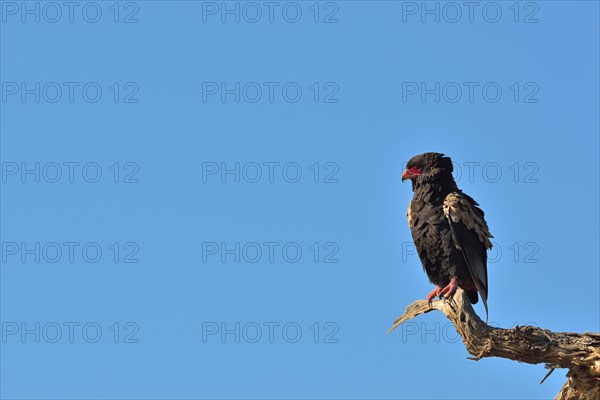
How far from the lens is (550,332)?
10.1 meters

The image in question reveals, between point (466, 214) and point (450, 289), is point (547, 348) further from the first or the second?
point (466, 214)

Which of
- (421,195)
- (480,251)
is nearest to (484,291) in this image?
(480,251)

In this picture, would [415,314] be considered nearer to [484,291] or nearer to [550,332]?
[484,291]

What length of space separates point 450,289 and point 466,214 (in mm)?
944

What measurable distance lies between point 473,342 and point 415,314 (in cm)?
120

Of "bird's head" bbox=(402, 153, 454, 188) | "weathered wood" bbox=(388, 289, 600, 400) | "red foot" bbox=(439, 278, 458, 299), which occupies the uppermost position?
"bird's head" bbox=(402, 153, 454, 188)

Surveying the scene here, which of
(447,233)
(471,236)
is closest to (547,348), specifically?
(471,236)

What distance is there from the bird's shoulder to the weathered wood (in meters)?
1.51

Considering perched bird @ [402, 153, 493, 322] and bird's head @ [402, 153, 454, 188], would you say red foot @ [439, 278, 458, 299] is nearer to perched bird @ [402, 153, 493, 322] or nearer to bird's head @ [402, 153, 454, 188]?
perched bird @ [402, 153, 493, 322]

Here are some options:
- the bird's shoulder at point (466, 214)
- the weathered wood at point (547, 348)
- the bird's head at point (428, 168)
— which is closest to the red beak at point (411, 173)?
the bird's head at point (428, 168)

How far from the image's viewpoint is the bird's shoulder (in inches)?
462

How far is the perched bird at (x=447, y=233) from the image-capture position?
11742 mm

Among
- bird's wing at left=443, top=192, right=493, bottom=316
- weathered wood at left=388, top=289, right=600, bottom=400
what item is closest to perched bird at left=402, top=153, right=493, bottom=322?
bird's wing at left=443, top=192, right=493, bottom=316

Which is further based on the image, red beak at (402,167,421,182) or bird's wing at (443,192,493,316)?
red beak at (402,167,421,182)
